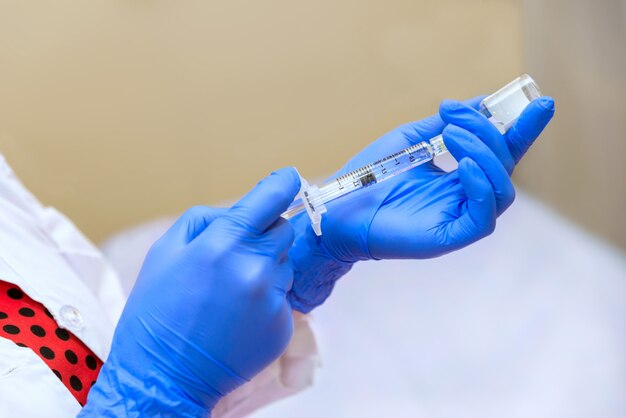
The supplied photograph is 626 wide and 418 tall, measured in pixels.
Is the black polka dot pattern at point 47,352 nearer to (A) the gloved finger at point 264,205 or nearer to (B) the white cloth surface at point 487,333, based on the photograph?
(A) the gloved finger at point 264,205

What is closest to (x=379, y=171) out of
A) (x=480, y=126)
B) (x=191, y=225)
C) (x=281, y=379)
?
(x=480, y=126)

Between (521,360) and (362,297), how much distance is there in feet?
1.30

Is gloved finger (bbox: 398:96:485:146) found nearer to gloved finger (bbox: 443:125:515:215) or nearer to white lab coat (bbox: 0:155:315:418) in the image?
gloved finger (bbox: 443:125:515:215)

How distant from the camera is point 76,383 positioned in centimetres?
72

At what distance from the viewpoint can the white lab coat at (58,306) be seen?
656 mm

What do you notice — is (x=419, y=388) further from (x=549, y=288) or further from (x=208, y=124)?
(x=208, y=124)

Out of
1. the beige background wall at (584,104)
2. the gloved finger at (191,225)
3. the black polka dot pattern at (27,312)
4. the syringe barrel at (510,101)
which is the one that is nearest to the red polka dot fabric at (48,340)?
the black polka dot pattern at (27,312)

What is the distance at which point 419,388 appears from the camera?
1.33 m

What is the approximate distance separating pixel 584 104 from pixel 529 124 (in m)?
0.77

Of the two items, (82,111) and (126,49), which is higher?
(126,49)

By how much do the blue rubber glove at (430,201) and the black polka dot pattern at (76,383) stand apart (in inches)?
12.2

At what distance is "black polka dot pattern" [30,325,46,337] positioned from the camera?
0.72 metres

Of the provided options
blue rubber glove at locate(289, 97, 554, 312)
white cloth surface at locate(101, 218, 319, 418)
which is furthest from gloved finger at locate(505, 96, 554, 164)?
white cloth surface at locate(101, 218, 319, 418)

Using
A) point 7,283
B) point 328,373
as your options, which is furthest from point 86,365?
point 328,373
